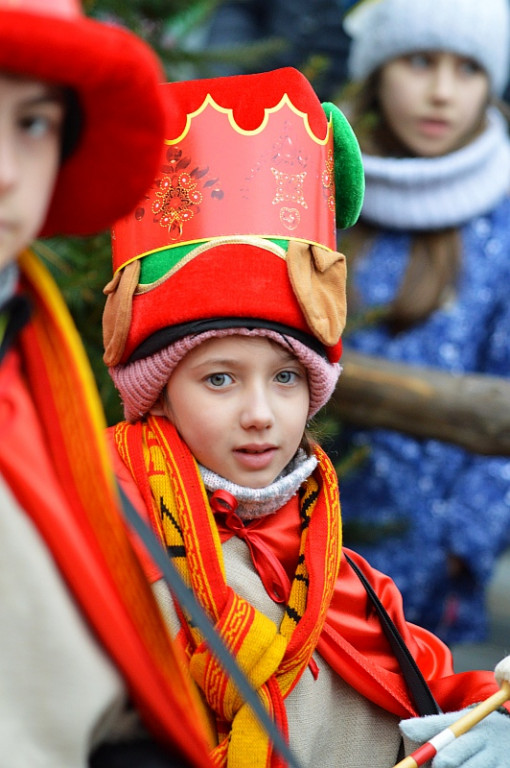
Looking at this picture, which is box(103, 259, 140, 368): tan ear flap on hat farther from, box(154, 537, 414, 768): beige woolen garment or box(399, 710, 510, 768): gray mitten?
box(399, 710, 510, 768): gray mitten

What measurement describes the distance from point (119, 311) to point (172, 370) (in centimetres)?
13

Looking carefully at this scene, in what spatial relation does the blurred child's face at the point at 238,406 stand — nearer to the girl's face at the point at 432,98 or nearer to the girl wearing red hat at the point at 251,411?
the girl wearing red hat at the point at 251,411

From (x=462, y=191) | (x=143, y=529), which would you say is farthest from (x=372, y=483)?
(x=143, y=529)

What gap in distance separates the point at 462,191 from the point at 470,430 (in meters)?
0.79

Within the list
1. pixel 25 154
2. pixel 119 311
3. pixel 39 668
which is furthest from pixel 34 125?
pixel 119 311

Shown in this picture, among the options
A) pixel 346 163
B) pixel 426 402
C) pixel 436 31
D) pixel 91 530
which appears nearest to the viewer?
pixel 91 530

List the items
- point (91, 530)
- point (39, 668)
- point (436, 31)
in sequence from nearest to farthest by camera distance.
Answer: point (39, 668)
point (91, 530)
point (436, 31)

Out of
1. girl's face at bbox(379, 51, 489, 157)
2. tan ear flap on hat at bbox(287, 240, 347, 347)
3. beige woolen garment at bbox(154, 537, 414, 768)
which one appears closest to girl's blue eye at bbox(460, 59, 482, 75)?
girl's face at bbox(379, 51, 489, 157)

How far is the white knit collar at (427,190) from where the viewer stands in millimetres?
3346

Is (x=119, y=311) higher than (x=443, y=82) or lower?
lower

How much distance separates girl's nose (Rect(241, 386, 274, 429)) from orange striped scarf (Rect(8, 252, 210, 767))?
1.64 feet

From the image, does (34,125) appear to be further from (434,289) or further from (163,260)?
(434,289)

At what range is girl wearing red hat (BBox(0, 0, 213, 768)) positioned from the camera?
1.09 m

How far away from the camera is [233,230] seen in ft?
5.74
